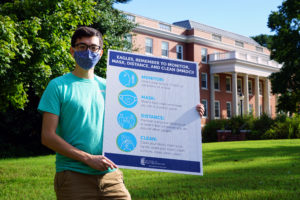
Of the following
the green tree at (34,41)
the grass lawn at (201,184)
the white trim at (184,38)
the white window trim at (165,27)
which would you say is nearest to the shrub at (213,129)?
the white trim at (184,38)

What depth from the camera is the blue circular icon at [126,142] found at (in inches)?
117

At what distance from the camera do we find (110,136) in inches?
116

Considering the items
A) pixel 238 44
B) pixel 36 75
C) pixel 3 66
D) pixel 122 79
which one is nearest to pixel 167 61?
pixel 122 79

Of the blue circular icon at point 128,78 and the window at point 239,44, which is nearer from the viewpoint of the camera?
the blue circular icon at point 128,78

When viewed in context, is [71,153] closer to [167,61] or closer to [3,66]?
[167,61]

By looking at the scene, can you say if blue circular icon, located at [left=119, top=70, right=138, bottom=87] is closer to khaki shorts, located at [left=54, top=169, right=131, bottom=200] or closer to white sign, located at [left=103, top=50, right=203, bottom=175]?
white sign, located at [left=103, top=50, right=203, bottom=175]

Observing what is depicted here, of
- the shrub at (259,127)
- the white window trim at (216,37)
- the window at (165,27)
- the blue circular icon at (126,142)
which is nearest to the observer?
the blue circular icon at (126,142)

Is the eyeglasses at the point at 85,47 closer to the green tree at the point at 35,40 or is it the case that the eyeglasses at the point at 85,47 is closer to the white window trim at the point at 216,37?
the green tree at the point at 35,40

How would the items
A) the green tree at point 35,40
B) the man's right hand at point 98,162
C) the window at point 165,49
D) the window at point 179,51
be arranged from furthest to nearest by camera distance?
the window at point 179,51
the window at point 165,49
the green tree at point 35,40
the man's right hand at point 98,162

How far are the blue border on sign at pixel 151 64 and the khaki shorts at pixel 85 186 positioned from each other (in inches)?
34.9

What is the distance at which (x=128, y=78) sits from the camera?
314cm

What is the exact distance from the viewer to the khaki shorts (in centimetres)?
286

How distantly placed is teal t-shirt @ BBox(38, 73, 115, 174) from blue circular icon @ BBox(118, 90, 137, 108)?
22 centimetres

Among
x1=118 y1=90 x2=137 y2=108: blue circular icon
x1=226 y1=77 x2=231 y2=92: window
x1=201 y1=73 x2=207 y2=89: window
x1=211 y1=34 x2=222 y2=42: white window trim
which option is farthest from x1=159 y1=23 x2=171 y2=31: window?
x1=118 y1=90 x2=137 y2=108: blue circular icon
